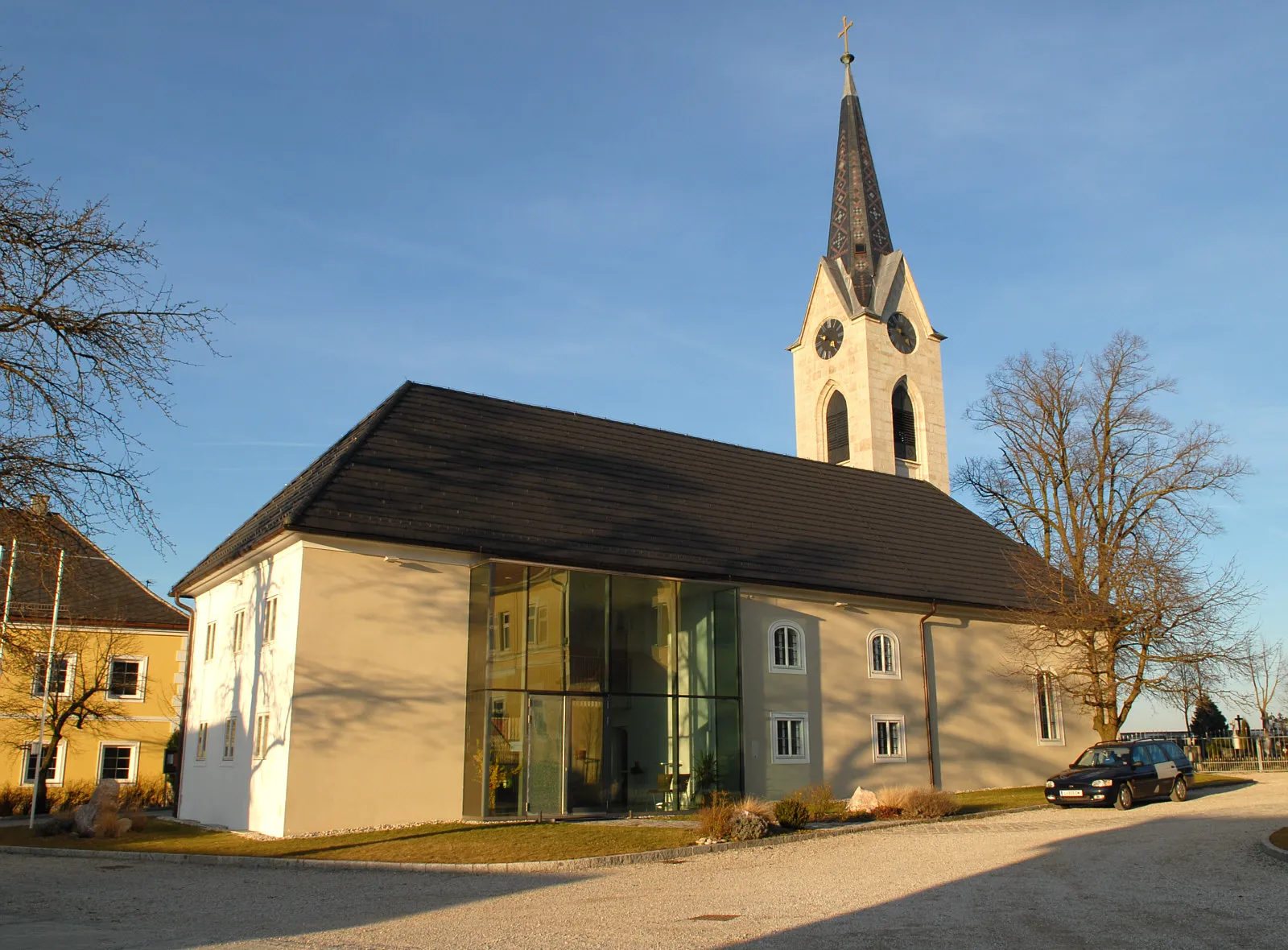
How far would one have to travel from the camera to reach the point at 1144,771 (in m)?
23.1

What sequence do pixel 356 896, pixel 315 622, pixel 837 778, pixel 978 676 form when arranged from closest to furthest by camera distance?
pixel 356 896
pixel 315 622
pixel 837 778
pixel 978 676

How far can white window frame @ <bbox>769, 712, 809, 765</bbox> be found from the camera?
85.1 feet

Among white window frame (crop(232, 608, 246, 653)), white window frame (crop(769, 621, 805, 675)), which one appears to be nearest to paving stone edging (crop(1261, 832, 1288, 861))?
white window frame (crop(769, 621, 805, 675))

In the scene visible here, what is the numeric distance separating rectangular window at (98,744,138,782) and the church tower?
90.2ft

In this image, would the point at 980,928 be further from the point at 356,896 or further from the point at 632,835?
the point at 632,835

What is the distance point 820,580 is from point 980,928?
17.7 m

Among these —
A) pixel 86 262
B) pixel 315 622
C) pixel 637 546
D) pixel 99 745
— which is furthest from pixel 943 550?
pixel 99 745

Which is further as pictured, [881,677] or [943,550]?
[943,550]

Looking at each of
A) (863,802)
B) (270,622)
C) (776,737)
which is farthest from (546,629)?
(863,802)

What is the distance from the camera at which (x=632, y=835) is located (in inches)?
738

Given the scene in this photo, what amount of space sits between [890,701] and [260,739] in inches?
626

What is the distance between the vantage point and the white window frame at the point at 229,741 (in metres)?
23.5

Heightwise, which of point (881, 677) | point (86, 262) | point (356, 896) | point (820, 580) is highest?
point (86, 262)

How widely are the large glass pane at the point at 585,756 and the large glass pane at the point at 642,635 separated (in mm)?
891
